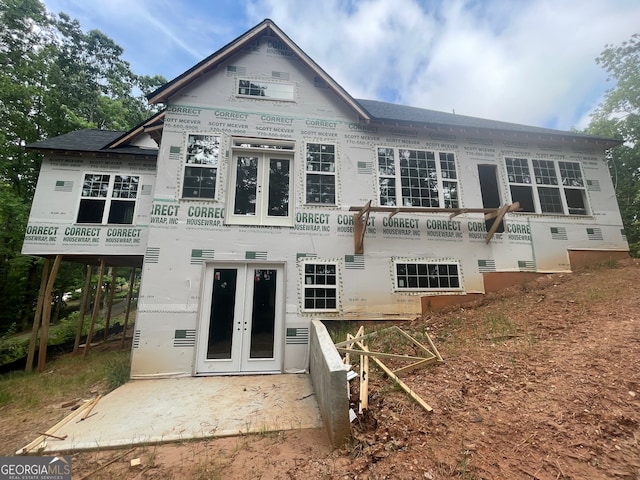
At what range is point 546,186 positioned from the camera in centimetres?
913

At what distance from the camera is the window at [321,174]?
8.05m

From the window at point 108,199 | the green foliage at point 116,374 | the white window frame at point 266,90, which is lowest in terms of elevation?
the green foliage at point 116,374

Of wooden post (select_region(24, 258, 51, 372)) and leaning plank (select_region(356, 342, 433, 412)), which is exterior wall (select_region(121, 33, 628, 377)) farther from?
wooden post (select_region(24, 258, 51, 372))

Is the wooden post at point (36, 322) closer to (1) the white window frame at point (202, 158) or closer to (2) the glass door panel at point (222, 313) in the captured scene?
(1) the white window frame at point (202, 158)

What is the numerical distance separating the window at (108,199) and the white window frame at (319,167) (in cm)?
576

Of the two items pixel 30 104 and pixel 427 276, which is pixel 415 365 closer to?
pixel 427 276

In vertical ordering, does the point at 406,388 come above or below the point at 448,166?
below

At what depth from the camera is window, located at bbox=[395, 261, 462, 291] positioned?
310 inches

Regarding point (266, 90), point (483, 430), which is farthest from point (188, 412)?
point (266, 90)

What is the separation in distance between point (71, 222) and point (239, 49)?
7.52 metres

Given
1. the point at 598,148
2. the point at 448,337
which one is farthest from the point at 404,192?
the point at 598,148

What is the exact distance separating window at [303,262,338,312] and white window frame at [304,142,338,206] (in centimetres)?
189

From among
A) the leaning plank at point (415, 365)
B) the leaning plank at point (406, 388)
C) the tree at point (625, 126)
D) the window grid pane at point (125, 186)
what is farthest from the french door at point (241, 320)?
the tree at point (625, 126)

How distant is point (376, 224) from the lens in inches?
317
